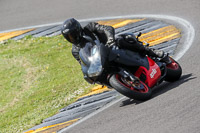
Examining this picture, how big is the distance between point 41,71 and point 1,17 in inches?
198

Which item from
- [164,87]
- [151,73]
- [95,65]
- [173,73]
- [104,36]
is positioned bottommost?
[164,87]

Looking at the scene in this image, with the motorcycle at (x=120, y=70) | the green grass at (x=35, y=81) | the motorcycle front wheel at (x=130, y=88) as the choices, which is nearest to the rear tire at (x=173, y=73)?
the motorcycle at (x=120, y=70)

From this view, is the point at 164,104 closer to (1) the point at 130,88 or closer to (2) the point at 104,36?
(1) the point at 130,88

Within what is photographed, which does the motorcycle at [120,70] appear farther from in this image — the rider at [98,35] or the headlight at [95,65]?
the rider at [98,35]

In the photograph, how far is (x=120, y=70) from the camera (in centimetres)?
695

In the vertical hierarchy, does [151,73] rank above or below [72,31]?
below

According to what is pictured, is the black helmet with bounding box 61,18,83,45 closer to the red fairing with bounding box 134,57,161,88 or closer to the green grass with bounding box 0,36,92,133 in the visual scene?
the red fairing with bounding box 134,57,161,88

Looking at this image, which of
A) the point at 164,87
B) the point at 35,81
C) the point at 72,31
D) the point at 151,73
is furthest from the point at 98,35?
the point at 35,81

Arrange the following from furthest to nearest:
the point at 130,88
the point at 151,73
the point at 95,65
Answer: the point at 151,73 < the point at 130,88 < the point at 95,65

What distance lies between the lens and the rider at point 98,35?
690cm

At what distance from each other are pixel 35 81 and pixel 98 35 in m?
3.47

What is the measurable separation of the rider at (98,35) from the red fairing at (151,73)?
13.3 inches

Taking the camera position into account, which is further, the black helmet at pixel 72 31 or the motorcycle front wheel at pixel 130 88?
the black helmet at pixel 72 31

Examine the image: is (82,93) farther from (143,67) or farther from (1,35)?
(1,35)
